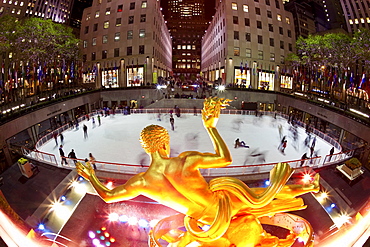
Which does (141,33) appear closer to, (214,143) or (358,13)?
(214,143)

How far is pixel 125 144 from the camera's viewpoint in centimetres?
1481

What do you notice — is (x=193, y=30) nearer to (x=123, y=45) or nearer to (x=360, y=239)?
(x=123, y=45)

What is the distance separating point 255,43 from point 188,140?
3209 cm

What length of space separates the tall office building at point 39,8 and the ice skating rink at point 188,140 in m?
42.8

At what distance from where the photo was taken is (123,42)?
134ft

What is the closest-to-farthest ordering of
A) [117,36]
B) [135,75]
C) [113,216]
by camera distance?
[113,216] < [117,36] < [135,75]

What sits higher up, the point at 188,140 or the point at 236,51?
the point at 236,51

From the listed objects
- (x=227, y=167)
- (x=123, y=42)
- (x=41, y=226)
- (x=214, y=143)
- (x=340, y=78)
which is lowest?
(x=41, y=226)

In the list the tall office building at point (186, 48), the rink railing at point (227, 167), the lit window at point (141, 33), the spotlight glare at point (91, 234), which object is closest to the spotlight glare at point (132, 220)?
the spotlight glare at point (91, 234)

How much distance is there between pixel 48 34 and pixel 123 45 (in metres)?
14.8

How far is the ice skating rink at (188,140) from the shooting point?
12799 mm

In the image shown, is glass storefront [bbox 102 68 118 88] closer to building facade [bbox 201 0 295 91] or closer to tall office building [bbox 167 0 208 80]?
building facade [bbox 201 0 295 91]

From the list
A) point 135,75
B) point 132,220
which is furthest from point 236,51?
point 132,220

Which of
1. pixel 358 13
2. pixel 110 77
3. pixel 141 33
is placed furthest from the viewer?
pixel 358 13
